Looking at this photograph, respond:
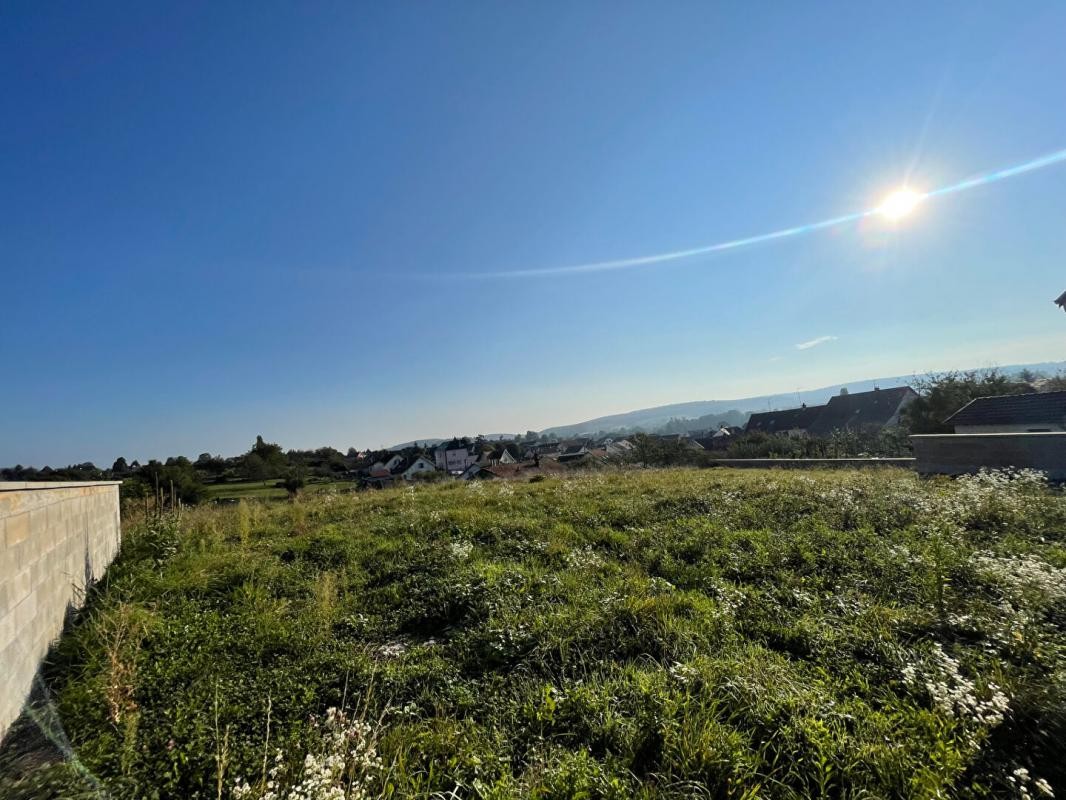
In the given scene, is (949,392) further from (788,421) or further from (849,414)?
(788,421)

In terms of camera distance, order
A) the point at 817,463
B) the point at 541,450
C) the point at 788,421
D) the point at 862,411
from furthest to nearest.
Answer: the point at 541,450 < the point at 788,421 < the point at 862,411 < the point at 817,463

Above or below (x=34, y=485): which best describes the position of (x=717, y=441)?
below

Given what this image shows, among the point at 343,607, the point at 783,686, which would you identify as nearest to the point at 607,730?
the point at 783,686

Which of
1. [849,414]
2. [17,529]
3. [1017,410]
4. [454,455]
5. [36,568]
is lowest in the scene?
[454,455]

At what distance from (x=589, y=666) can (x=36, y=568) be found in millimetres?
4277

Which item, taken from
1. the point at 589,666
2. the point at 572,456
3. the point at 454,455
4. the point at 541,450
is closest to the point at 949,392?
the point at 572,456

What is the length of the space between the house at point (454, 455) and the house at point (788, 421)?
3297 cm

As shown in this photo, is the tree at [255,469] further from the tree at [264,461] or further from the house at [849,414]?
the house at [849,414]

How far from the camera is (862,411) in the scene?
38438 millimetres

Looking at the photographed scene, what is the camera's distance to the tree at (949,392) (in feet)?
68.2

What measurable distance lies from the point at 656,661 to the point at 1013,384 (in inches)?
1193

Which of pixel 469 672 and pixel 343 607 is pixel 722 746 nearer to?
pixel 469 672

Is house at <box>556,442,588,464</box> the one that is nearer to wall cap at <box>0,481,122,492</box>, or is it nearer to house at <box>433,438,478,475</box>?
house at <box>433,438,478,475</box>

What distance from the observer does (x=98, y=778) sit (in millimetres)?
2201
